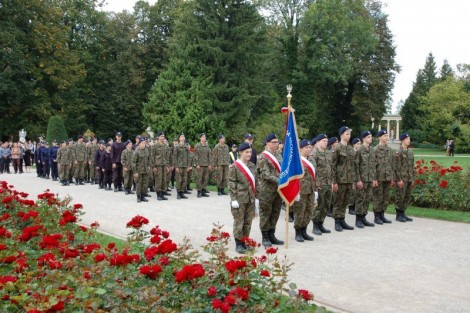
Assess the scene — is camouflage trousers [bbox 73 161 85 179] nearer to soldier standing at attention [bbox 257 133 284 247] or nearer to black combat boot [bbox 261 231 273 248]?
soldier standing at attention [bbox 257 133 284 247]

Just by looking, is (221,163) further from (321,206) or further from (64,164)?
(64,164)

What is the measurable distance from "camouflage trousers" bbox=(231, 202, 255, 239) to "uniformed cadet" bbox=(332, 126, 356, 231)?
2.83 metres

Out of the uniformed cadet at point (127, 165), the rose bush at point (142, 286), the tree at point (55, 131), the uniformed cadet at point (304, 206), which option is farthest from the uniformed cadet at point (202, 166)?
the tree at point (55, 131)

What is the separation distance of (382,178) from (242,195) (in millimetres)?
4447

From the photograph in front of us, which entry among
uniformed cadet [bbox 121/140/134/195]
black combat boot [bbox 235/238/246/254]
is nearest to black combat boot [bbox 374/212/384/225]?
black combat boot [bbox 235/238/246/254]

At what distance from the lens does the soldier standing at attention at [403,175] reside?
11719 mm

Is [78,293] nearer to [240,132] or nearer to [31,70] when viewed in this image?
[240,132]

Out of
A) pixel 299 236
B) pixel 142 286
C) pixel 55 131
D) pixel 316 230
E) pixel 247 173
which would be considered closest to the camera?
pixel 142 286

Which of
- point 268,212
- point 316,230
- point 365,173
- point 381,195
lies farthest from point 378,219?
point 268,212

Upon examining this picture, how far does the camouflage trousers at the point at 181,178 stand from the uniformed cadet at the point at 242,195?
26.7ft

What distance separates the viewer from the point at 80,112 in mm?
46031

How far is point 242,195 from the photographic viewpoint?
8.64 m

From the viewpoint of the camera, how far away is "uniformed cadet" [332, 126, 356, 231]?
35.5ft

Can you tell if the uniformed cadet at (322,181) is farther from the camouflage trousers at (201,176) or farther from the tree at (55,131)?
the tree at (55,131)
